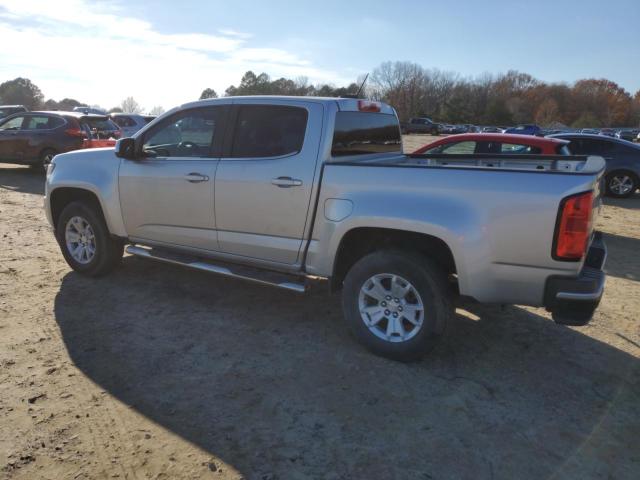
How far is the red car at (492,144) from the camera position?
7973 mm

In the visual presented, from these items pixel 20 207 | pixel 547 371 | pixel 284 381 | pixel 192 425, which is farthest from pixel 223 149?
pixel 20 207

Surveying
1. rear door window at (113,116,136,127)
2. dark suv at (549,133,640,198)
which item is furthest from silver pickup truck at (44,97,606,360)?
rear door window at (113,116,136,127)

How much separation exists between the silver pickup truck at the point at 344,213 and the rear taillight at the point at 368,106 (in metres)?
0.02

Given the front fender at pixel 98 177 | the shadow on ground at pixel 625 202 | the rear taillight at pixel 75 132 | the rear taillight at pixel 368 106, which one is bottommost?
the shadow on ground at pixel 625 202

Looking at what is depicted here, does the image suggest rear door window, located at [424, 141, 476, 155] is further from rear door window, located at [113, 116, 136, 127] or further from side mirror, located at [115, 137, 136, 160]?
rear door window, located at [113, 116, 136, 127]

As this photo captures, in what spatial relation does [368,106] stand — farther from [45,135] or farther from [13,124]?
[13,124]

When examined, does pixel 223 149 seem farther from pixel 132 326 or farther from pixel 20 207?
pixel 20 207

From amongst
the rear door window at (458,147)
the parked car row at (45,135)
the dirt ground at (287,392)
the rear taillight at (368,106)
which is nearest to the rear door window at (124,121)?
the parked car row at (45,135)

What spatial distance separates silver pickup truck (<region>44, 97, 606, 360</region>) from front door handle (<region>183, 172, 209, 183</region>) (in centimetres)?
2

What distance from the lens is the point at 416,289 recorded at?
3609mm

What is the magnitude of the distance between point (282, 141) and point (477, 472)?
2820 mm

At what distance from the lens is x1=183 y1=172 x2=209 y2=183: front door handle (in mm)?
4480

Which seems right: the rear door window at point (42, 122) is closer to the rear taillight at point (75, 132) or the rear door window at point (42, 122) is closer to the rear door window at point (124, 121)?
the rear taillight at point (75, 132)

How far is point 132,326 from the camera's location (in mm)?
4328
